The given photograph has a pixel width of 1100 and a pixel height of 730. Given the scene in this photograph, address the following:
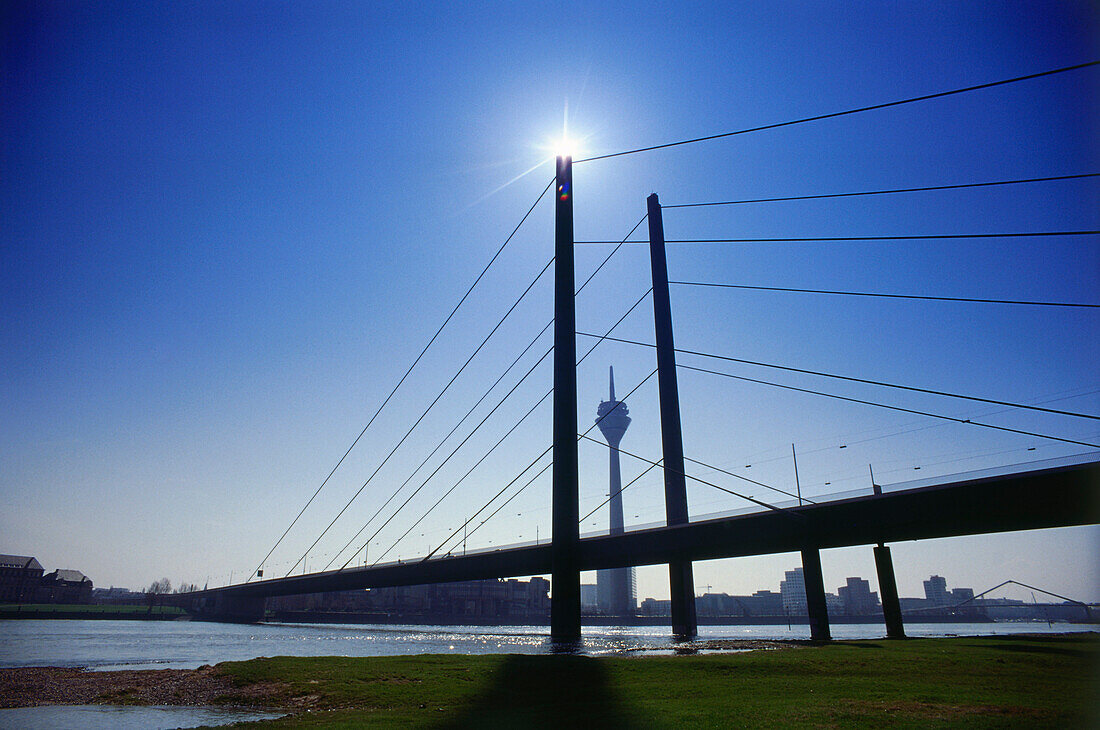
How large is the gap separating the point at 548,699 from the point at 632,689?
2507mm

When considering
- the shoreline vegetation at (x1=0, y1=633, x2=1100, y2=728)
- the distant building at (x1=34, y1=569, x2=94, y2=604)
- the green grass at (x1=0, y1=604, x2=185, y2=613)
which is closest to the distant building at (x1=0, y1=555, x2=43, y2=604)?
the distant building at (x1=34, y1=569, x2=94, y2=604)

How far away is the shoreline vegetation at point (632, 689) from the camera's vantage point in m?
11.5

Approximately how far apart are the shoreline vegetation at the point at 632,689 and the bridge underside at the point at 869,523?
1202 cm

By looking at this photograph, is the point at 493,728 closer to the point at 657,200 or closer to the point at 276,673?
the point at 276,673

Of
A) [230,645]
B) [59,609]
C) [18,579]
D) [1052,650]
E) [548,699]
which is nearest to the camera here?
[548,699]

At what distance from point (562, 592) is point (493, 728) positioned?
27604 millimetres

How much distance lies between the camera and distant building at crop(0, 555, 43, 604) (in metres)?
154

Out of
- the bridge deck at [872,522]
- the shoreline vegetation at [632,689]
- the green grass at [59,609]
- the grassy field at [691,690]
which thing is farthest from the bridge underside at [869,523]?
the green grass at [59,609]

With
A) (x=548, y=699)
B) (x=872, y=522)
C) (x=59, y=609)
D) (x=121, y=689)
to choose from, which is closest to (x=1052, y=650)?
(x=872, y=522)

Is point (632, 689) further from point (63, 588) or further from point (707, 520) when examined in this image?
point (63, 588)

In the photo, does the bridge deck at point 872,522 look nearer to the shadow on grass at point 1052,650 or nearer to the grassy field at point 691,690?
the shadow on grass at point 1052,650

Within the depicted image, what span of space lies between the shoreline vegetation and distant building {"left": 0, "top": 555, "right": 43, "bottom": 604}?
600 feet

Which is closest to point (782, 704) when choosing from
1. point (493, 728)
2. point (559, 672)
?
point (493, 728)

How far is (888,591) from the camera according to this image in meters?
44.3
